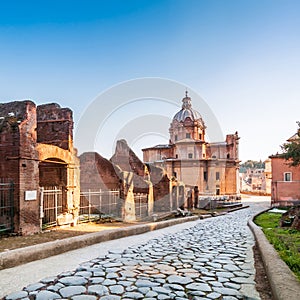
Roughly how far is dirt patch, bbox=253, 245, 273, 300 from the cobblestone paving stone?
0.26 ft

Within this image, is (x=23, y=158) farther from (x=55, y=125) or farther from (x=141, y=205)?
(x=141, y=205)

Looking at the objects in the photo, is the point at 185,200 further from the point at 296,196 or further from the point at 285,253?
the point at 285,253

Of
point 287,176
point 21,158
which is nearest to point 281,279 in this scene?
point 21,158

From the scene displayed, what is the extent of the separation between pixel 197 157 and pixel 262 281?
4491 cm

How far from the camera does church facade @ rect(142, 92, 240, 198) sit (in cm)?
4797

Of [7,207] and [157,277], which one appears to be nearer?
[157,277]

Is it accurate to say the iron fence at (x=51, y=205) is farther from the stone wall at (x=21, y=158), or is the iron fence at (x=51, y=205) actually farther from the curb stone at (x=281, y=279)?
the curb stone at (x=281, y=279)

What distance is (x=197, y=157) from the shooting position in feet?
160

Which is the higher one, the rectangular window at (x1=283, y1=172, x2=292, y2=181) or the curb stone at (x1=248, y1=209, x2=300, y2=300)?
the rectangular window at (x1=283, y1=172, x2=292, y2=181)

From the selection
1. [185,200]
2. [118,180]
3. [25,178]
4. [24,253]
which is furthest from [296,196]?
[24,253]

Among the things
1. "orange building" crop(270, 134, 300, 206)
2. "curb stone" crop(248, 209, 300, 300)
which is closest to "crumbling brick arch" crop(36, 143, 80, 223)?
"curb stone" crop(248, 209, 300, 300)

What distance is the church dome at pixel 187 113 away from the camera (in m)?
53.2

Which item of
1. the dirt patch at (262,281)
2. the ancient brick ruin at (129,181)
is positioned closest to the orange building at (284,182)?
the ancient brick ruin at (129,181)

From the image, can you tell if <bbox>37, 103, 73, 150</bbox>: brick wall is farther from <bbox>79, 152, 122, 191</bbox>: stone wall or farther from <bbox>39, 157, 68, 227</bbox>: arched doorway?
<bbox>79, 152, 122, 191</bbox>: stone wall
